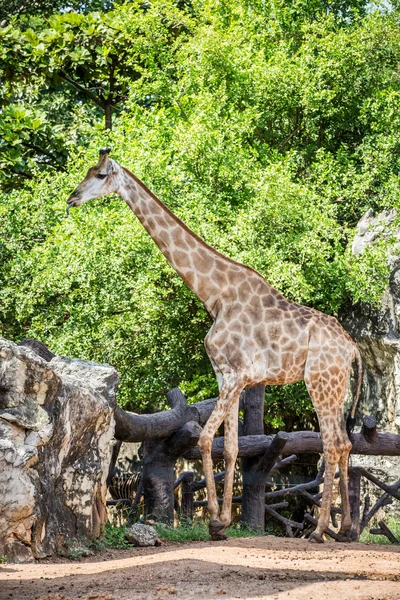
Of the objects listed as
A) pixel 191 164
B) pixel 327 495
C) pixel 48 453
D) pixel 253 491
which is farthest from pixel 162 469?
pixel 191 164

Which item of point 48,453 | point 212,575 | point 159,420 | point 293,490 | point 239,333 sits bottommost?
point 212,575

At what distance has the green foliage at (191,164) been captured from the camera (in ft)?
46.1

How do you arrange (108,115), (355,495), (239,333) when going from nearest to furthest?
1. (239,333)
2. (355,495)
3. (108,115)

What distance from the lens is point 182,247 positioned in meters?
8.96

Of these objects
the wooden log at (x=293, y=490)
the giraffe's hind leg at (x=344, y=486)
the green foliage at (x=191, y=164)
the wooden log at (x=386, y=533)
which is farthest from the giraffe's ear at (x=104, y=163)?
the wooden log at (x=386, y=533)

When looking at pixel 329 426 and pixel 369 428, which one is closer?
pixel 329 426

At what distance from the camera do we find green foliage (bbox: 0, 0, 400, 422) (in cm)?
1405

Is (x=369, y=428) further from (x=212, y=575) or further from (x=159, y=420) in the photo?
(x=212, y=575)

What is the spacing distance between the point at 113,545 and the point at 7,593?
2.84 metres

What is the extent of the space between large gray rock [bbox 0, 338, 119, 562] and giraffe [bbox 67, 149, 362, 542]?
47.8 inches

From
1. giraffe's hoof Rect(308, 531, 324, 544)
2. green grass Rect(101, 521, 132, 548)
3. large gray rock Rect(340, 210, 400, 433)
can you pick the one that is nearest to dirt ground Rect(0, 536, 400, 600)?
green grass Rect(101, 521, 132, 548)

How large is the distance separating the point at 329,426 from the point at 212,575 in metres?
3.66

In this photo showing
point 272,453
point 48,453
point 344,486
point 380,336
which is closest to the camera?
point 48,453

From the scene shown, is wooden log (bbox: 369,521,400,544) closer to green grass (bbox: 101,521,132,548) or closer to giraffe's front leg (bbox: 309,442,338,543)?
giraffe's front leg (bbox: 309,442,338,543)
